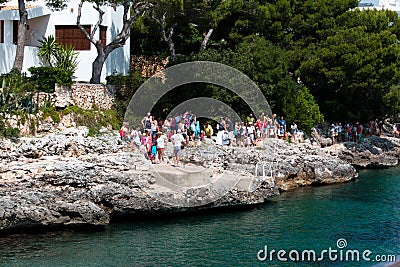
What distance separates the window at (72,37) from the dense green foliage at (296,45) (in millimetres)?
4893

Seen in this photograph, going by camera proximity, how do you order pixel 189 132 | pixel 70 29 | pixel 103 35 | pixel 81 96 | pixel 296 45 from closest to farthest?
1. pixel 81 96
2. pixel 189 132
3. pixel 70 29
4. pixel 103 35
5. pixel 296 45

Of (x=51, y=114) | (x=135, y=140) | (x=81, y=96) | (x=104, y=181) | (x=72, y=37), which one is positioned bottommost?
(x=104, y=181)

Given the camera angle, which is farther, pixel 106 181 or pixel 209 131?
pixel 209 131

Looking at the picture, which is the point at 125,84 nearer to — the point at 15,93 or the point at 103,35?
the point at 103,35

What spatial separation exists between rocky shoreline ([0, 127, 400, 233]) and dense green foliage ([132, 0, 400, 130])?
848 centimetres

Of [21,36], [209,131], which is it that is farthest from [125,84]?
[21,36]

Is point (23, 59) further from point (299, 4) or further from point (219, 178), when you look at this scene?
point (299, 4)

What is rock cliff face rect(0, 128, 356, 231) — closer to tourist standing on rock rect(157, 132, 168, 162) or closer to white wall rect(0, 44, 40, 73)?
tourist standing on rock rect(157, 132, 168, 162)

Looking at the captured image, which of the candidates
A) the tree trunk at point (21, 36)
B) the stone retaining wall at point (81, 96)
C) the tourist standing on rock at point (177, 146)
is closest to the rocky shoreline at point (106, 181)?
the tourist standing on rock at point (177, 146)

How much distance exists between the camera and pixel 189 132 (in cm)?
→ 3416

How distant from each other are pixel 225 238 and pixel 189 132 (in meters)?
9.61

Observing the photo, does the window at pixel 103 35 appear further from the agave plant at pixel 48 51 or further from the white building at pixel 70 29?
the agave plant at pixel 48 51

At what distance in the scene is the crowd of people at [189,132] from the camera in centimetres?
3045

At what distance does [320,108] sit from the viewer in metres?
49.1
